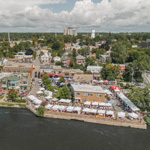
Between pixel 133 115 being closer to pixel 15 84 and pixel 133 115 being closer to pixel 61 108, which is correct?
pixel 61 108

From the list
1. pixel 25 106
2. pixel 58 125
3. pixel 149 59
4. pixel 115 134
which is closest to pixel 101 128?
pixel 115 134

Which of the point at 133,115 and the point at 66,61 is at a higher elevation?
the point at 66,61

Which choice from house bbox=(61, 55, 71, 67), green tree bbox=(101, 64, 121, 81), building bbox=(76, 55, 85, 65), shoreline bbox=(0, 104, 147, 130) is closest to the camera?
shoreline bbox=(0, 104, 147, 130)

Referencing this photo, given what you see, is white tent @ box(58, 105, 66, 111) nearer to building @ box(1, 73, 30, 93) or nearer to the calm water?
the calm water

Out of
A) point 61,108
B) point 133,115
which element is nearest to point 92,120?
point 61,108

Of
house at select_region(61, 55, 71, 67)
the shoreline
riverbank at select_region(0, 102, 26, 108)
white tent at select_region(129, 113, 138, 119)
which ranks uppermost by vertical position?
house at select_region(61, 55, 71, 67)

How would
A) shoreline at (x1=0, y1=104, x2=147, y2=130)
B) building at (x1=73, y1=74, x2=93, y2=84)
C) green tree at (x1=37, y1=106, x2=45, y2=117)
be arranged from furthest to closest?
1. building at (x1=73, y1=74, x2=93, y2=84)
2. green tree at (x1=37, y1=106, x2=45, y2=117)
3. shoreline at (x1=0, y1=104, x2=147, y2=130)

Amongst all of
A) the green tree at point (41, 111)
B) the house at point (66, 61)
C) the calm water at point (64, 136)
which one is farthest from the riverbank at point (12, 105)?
the house at point (66, 61)

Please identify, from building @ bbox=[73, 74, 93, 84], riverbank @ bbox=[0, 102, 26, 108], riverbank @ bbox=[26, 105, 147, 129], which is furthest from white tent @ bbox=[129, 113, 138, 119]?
riverbank @ bbox=[0, 102, 26, 108]
